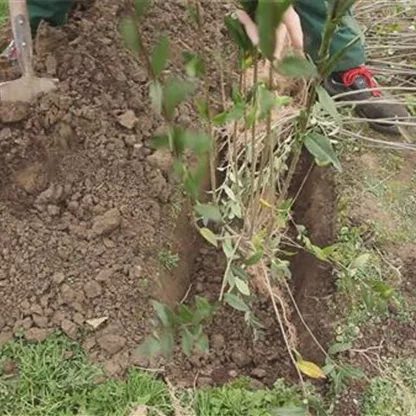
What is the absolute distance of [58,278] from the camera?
1.95 meters

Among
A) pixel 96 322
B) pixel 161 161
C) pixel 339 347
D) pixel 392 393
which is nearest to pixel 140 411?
pixel 96 322

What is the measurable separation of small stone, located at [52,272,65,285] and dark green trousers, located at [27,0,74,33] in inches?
33.5

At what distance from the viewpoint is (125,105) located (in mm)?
2238

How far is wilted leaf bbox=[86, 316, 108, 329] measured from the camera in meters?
1.90

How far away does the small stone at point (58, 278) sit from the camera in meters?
1.95

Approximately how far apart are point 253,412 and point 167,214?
0.58 m

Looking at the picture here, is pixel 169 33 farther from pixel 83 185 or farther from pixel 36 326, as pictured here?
pixel 36 326

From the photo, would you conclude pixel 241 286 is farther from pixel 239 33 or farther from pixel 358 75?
pixel 358 75

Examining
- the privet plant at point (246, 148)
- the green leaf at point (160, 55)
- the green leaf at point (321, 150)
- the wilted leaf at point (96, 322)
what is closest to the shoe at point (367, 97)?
the privet plant at point (246, 148)

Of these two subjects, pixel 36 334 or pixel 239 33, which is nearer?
pixel 239 33

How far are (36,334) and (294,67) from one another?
0.95 meters

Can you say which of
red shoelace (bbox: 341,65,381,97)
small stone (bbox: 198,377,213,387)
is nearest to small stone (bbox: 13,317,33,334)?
small stone (bbox: 198,377,213,387)

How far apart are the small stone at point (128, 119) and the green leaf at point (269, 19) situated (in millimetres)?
1033

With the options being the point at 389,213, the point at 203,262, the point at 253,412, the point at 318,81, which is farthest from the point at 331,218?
the point at 318,81
